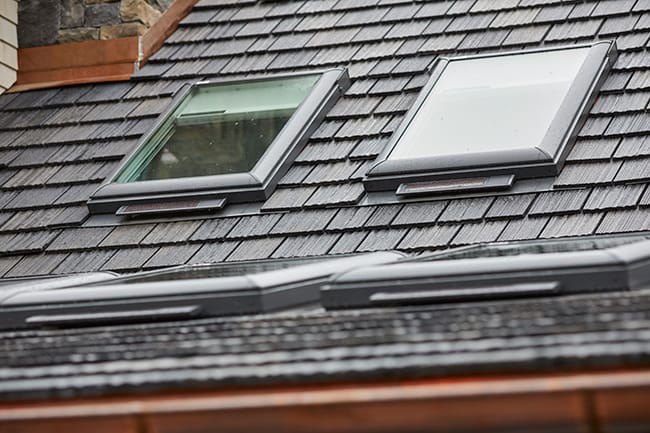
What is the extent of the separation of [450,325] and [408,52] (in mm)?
3438

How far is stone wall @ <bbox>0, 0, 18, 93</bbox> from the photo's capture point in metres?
6.89

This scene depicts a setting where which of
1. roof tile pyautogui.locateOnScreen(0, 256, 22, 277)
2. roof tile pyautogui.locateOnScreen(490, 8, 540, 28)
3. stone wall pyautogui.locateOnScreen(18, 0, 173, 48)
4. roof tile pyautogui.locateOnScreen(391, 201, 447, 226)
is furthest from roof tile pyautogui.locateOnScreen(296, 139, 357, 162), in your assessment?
stone wall pyautogui.locateOnScreen(18, 0, 173, 48)

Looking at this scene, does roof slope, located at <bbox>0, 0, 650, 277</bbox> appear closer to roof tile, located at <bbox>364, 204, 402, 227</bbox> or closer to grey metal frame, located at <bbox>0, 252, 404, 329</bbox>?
roof tile, located at <bbox>364, 204, 402, 227</bbox>

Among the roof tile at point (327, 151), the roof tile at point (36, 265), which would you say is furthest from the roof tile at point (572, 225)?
the roof tile at point (36, 265)

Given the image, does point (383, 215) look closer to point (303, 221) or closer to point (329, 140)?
point (303, 221)

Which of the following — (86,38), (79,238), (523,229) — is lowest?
(79,238)

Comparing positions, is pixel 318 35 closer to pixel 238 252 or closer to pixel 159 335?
pixel 238 252

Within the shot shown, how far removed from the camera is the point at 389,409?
2402mm

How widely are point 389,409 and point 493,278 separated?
3.66 ft

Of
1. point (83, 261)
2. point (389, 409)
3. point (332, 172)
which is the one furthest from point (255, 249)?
point (389, 409)

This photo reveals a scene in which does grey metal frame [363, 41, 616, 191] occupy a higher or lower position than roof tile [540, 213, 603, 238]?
higher

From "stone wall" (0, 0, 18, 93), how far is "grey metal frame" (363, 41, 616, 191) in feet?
8.31

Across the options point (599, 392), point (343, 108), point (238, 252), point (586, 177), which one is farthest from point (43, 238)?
point (599, 392)

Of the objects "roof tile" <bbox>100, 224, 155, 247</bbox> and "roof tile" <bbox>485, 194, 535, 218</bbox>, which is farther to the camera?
"roof tile" <bbox>100, 224, 155, 247</bbox>
